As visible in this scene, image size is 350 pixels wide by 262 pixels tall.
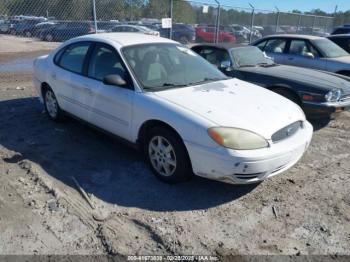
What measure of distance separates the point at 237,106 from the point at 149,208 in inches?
57.4

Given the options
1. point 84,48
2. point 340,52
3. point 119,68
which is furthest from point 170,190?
point 340,52

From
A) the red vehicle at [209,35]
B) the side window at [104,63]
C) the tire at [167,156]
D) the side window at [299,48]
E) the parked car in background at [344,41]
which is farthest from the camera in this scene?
the red vehicle at [209,35]

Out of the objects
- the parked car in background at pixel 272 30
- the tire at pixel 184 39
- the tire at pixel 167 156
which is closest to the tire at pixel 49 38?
the tire at pixel 184 39

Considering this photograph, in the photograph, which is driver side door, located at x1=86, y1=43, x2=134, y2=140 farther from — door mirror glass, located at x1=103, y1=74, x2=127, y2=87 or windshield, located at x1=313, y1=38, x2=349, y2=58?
windshield, located at x1=313, y1=38, x2=349, y2=58

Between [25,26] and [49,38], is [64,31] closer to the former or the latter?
[49,38]

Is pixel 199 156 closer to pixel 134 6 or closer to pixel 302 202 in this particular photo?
pixel 302 202

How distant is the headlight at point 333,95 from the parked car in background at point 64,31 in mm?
11659

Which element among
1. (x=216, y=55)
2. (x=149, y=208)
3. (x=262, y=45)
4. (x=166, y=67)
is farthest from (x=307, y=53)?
(x=149, y=208)

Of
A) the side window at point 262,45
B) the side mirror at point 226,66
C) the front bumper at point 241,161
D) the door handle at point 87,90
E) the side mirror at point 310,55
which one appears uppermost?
the side window at point 262,45

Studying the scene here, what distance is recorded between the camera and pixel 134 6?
52.1 ft

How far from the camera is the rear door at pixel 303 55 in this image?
8281 mm

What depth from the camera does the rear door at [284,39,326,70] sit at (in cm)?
828

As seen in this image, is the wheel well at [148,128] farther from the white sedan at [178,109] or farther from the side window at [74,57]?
the side window at [74,57]

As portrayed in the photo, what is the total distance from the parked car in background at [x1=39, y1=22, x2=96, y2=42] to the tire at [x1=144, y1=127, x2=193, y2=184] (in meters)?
12.2
